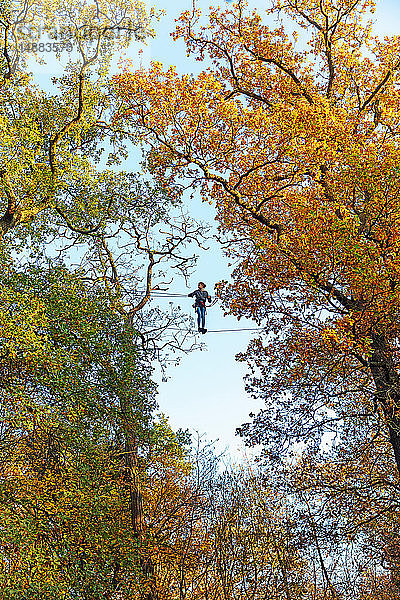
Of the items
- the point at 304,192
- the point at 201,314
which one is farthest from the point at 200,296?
the point at 304,192

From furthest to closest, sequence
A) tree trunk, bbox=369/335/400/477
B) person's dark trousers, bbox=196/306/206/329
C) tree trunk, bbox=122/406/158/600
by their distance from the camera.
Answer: person's dark trousers, bbox=196/306/206/329
tree trunk, bbox=122/406/158/600
tree trunk, bbox=369/335/400/477

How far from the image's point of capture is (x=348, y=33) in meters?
13.1

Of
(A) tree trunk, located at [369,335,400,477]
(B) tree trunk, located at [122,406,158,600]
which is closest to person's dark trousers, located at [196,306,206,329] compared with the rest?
(B) tree trunk, located at [122,406,158,600]

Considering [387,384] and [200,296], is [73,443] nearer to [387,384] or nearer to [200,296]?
[200,296]

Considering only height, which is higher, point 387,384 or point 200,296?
point 200,296

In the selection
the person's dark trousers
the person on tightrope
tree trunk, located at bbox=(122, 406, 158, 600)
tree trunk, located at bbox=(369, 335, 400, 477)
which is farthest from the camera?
the person's dark trousers

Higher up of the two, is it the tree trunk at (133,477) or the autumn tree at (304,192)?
Answer: the autumn tree at (304,192)

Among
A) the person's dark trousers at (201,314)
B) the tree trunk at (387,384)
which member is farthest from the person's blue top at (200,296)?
the tree trunk at (387,384)

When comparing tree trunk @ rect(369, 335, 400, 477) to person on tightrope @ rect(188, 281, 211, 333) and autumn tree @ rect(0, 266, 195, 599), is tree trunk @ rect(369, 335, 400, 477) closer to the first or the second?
person on tightrope @ rect(188, 281, 211, 333)

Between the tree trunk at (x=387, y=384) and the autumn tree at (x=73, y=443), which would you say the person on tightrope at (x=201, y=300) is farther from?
the tree trunk at (x=387, y=384)

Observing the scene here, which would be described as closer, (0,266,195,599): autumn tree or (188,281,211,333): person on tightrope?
(0,266,195,599): autumn tree

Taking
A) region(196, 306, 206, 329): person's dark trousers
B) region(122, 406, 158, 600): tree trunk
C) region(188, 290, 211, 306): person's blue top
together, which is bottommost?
region(122, 406, 158, 600): tree trunk

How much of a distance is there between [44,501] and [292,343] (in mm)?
5386

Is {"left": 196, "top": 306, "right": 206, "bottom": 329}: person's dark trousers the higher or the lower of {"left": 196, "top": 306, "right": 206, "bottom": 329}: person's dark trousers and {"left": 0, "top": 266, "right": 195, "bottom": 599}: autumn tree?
the higher
